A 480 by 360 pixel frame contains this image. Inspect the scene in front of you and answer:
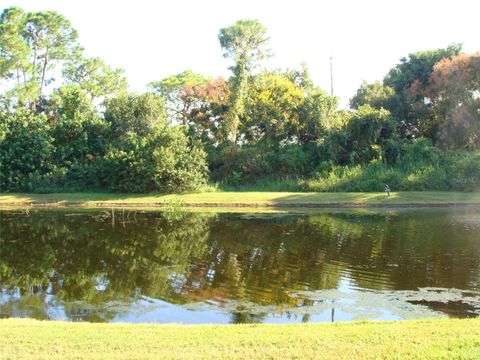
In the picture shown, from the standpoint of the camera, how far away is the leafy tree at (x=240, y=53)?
39562 millimetres

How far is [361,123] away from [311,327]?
3216 cm

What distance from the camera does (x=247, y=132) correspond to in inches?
1656

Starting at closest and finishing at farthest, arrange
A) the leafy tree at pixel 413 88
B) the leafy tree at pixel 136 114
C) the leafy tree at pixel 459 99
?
1. the leafy tree at pixel 459 99
2. the leafy tree at pixel 136 114
3. the leafy tree at pixel 413 88

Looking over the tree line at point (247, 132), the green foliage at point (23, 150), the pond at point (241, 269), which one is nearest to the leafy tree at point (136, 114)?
the tree line at point (247, 132)

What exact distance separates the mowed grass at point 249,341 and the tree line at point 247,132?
26.8 m

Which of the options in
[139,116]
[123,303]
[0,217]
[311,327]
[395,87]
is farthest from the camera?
[395,87]

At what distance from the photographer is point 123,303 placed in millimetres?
10250

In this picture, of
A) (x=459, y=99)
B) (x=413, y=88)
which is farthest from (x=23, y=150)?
(x=459, y=99)

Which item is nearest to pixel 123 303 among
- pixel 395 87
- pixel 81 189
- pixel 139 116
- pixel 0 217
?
pixel 0 217

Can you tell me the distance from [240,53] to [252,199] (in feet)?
49.5

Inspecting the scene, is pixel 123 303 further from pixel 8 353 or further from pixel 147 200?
pixel 147 200

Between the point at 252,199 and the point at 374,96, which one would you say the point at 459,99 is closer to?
the point at 374,96

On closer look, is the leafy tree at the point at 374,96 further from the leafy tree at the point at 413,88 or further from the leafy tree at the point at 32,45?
the leafy tree at the point at 32,45

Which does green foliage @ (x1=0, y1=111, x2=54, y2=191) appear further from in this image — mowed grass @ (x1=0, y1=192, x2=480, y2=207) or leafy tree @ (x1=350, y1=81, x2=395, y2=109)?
leafy tree @ (x1=350, y1=81, x2=395, y2=109)
